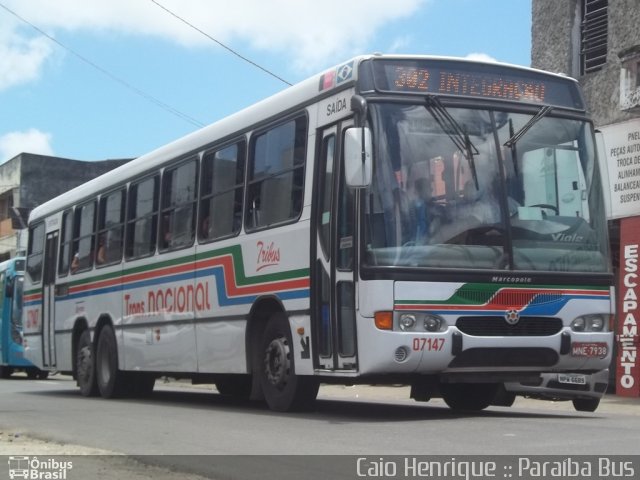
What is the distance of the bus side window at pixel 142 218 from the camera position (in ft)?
49.4

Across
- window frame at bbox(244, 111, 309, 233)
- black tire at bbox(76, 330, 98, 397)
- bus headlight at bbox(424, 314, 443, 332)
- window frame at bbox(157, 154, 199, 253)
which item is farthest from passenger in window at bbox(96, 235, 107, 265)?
bus headlight at bbox(424, 314, 443, 332)

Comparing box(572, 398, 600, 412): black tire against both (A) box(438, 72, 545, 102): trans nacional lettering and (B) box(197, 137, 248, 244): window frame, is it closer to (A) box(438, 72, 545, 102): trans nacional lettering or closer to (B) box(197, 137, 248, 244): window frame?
(A) box(438, 72, 545, 102): trans nacional lettering

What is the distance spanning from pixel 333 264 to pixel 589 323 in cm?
250

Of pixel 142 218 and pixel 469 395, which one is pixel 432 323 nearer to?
pixel 469 395

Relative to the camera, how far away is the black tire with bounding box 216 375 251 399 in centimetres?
1516

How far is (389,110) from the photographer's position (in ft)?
33.1

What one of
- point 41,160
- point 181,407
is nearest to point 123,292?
point 181,407

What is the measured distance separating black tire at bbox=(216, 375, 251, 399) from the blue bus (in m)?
15.7

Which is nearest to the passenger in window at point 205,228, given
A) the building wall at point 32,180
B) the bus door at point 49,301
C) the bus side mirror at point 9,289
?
the bus door at point 49,301

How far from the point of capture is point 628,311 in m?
18.7

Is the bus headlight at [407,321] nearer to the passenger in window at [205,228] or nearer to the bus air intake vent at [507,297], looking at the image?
the bus air intake vent at [507,297]

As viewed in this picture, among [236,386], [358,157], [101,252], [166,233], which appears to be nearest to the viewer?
[358,157]

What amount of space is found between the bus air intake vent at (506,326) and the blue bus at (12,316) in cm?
2228

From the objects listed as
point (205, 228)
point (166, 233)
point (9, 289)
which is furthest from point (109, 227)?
point (9, 289)
